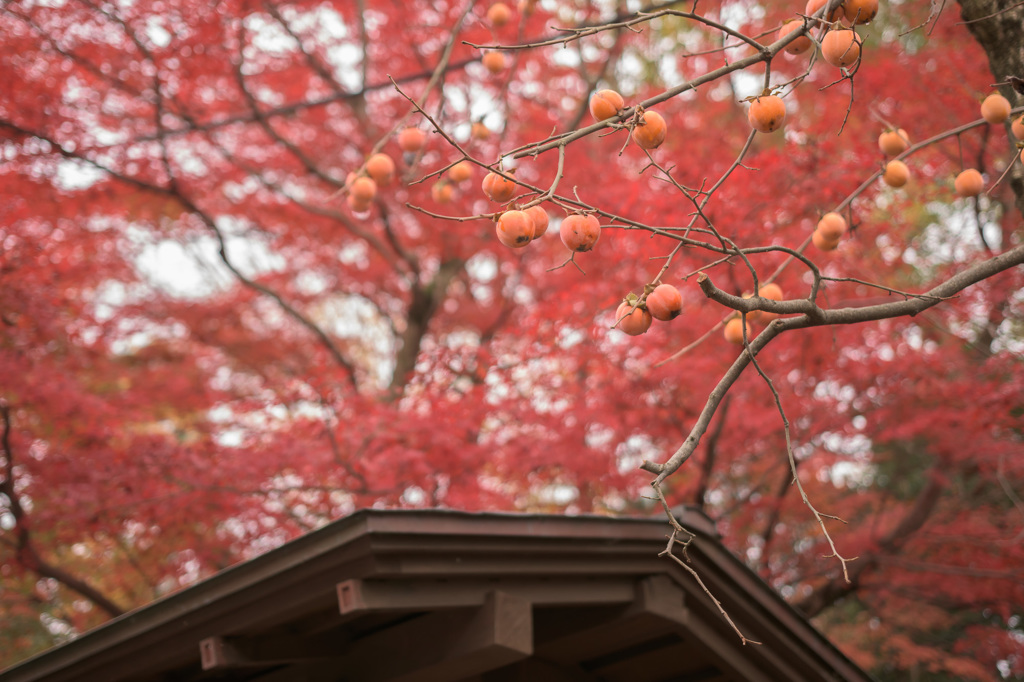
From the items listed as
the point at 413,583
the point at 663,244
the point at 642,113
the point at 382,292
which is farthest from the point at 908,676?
the point at 642,113

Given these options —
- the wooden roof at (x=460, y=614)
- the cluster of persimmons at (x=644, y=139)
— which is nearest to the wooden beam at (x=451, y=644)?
the wooden roof at (x=460, y=614)

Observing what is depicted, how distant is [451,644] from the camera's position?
3.13m

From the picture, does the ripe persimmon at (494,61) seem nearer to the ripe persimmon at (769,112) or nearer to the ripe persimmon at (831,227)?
the ripe persimmon at (831,227)

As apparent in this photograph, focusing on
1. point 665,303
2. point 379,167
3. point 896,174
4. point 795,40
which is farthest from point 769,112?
point 379,167

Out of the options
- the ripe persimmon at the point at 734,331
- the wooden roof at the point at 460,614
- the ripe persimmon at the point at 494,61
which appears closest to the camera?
the wooden roof at the point at 460,614

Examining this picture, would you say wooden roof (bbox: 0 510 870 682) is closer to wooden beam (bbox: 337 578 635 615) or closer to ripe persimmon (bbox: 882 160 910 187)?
wooden beam (bbox: 337 578 635 615)

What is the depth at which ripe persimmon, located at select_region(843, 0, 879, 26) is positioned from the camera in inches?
88.8

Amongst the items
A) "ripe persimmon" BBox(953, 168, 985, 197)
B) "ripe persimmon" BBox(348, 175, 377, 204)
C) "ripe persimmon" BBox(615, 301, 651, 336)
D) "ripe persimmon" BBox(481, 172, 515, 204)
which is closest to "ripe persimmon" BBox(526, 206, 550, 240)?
"ripe persimmon" BBox(481, 172, 515, 204)

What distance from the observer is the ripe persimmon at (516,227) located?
205 cm

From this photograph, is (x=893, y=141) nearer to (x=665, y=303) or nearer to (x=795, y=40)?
(x=795, y=40)

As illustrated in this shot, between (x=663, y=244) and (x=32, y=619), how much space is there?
5657 mm

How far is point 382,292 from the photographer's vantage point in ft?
35.8

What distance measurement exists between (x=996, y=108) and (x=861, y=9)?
0.94 meters

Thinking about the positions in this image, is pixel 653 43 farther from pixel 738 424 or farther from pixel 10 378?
pixel 10 378
